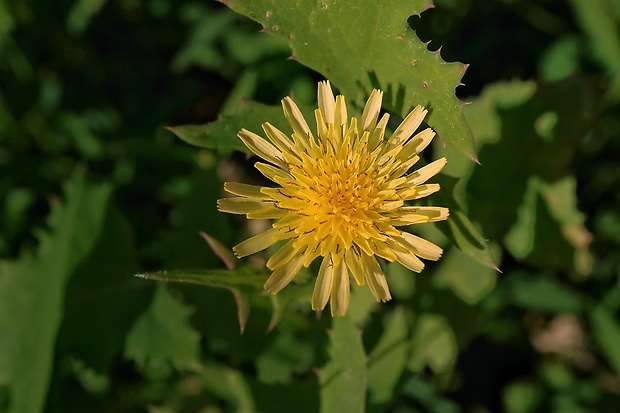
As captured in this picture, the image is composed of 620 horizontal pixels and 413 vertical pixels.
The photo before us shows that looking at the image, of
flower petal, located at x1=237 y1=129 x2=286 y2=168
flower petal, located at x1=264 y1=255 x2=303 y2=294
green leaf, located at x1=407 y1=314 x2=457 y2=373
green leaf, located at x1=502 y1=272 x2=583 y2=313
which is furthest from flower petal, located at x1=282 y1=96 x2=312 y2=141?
green leaf, located at x1=502 y1=272 x2=583 y2=313

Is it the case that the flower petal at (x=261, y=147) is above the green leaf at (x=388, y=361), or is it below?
above

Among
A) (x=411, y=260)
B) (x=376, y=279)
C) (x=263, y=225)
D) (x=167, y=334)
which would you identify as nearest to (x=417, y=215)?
(x=411, y=260)

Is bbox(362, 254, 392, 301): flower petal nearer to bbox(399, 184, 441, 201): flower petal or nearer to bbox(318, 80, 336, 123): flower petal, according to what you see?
bbox(399, 184, 441, 201): flower petal

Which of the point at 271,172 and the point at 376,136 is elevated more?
the point at 376,136

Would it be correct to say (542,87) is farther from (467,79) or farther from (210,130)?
(210,130)

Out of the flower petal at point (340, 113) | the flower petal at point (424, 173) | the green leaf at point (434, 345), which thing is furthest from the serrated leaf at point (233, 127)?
the green leaf at point (434, 345)

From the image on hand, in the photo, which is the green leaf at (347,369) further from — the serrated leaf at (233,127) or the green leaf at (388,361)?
the serrated leaf at (233,127)

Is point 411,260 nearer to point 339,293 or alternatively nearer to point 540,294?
point 339,293
